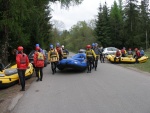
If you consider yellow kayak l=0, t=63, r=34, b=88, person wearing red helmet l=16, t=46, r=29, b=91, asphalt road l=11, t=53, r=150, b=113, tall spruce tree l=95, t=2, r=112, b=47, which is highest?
tall spruce tree l=95, t=2, r=112, b=47

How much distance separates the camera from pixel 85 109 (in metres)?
7.48

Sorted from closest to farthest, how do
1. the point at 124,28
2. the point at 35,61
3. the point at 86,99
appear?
the point at 86,99 < the point at 35,61 < the point at 124,28

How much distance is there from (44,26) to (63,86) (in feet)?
97.3

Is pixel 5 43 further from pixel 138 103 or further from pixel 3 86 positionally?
pixel 138 103

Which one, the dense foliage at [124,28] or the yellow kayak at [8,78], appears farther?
the dense foliage at [124,28]

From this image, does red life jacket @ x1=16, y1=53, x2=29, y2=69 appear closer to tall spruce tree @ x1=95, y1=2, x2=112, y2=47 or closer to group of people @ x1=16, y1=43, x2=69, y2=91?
group of people @ x1=16, y1=43, x2=69, y2=91

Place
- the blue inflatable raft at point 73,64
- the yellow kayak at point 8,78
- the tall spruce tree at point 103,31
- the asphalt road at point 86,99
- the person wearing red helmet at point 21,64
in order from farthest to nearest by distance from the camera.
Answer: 1. the tall spruce tree at point 103,31
2. the blue inflatable raft at point 73,64
3. the yellow kayak at point 8,78
4. the person wearing red helmet at point 21,64
5. the asphalt road at point 86,99

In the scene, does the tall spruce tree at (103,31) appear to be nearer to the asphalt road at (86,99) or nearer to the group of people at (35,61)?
the group of people at (35,61)

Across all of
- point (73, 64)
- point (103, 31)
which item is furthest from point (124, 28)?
point (73, 64)

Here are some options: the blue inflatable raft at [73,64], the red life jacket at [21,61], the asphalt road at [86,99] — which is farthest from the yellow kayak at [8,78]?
the blue inflatable raft at [73,64]

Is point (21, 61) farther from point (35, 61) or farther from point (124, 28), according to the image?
point (124, 28)

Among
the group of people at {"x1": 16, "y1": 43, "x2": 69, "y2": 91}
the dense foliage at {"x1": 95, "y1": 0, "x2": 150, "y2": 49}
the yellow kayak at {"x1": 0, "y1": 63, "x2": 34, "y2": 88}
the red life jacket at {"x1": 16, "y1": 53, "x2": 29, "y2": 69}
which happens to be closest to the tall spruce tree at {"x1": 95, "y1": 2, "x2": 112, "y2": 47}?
the dense foliage at {"x1": 95, "y1": 0, "x2": 150, "y2": 49}

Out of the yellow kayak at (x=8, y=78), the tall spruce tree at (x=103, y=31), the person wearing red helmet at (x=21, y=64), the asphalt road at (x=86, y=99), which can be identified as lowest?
the asphalt road at (x=86, y=99)

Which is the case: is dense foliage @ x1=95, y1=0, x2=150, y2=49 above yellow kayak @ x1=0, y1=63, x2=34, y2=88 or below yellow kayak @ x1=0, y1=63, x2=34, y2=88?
above
